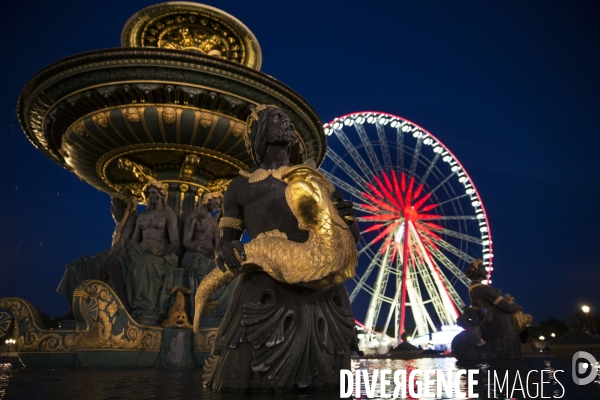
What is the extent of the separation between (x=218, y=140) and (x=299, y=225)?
5.33 meters

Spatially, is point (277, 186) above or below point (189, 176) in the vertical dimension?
below

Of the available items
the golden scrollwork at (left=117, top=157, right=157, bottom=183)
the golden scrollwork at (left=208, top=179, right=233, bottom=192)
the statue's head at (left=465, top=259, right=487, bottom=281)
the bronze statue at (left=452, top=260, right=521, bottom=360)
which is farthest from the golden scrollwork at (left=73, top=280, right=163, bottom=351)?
the statue's head at (left=465, top=259, right=487, bottom=281)

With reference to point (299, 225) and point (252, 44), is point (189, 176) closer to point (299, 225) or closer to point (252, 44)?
point (252, 44)

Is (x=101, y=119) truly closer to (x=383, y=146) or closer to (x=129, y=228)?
(x=129, y=228)

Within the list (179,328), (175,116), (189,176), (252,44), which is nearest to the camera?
(179,328)

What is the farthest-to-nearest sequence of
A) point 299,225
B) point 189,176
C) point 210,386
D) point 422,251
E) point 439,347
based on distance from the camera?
point 439,347, point 422,251, point 189,176, point 210,386, point 299,225

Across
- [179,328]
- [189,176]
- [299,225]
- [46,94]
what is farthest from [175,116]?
[299,225]

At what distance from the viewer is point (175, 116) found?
686cm

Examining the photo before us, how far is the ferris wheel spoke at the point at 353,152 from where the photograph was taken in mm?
19859

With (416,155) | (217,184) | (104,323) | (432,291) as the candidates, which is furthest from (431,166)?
(104,323)

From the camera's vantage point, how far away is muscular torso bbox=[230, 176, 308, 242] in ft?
7.96

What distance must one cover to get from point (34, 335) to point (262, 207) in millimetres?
5098

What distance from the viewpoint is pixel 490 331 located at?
5301mm

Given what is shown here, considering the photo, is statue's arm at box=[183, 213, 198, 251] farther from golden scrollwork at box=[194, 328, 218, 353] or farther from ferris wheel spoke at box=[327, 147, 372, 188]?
ferris wheel spoke at box=[327, 147, 372, 188]
